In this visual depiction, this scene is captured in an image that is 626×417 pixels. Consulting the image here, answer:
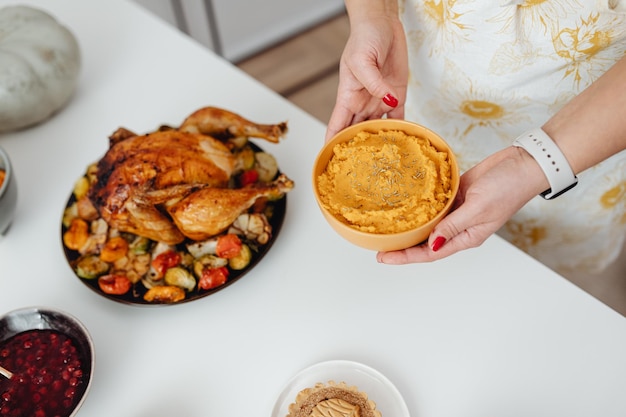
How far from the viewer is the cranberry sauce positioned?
0.87m

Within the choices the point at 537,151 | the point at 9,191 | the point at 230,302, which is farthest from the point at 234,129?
the point at 537,151

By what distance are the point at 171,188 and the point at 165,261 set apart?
0.14 meters

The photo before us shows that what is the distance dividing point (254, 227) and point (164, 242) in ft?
0.60

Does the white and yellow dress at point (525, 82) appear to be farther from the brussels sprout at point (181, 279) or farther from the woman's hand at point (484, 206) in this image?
the brussels sprout at point (181, 279)

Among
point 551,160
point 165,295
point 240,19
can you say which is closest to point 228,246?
point 165,295

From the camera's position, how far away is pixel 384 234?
850 millimetres

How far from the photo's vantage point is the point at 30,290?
1129 mm

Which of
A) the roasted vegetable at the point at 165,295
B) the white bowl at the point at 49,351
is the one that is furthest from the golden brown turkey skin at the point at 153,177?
the white bowl at the point at 49,351

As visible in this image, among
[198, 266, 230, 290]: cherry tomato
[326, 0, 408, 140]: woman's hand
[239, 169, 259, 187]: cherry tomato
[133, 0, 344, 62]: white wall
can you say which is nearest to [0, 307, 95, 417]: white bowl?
[198, 266, 230, 290]: cherry tomato

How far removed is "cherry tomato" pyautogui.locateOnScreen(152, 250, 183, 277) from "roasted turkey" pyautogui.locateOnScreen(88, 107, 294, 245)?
3cm

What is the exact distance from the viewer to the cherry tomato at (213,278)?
103 centimetres

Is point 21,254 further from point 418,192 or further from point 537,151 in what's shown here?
point 537,151

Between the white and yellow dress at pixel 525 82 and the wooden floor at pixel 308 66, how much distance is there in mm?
1396

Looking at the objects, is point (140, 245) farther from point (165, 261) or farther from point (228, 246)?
point (228, 246)
